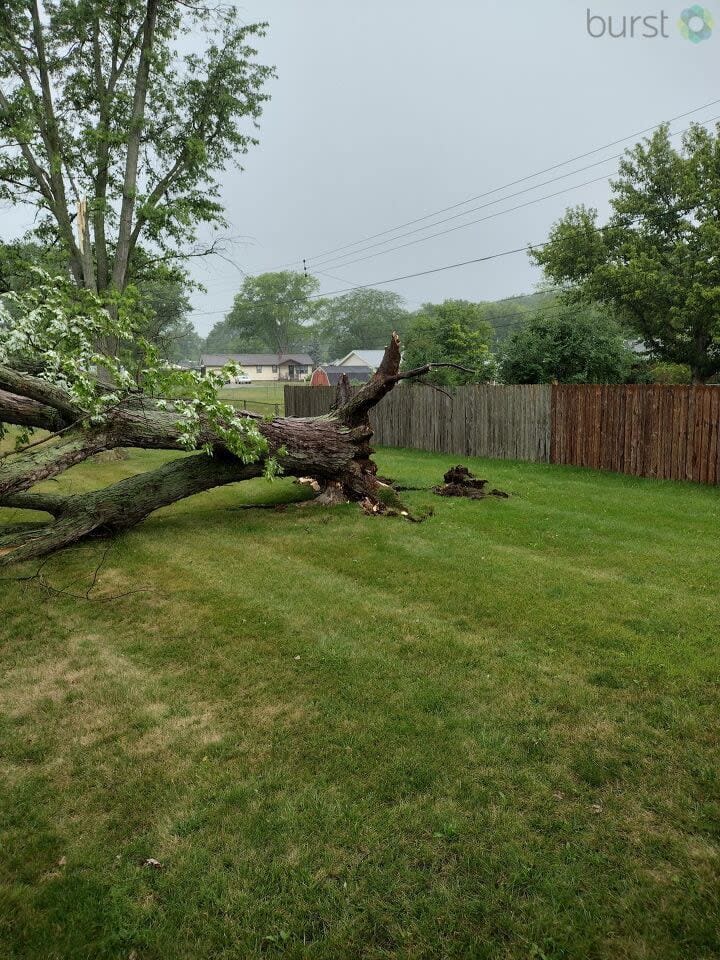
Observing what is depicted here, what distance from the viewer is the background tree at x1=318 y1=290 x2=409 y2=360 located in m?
103

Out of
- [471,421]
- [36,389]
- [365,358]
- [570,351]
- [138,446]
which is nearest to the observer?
[36,389]

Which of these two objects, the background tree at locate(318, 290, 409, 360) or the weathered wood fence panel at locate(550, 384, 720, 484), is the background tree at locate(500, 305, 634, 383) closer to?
the weathered wood fence panel at locate(550, 384, 720, 484)

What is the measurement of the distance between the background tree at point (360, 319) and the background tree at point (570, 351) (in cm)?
8392

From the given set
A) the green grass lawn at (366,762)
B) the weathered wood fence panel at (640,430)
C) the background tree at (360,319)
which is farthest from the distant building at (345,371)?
the green grass lawn at (366,762)

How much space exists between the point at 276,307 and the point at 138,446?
89851 millimetres

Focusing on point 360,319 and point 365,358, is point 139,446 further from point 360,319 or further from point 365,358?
point 360,319

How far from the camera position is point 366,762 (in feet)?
10.3

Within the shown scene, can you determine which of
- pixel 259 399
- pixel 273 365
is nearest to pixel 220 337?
pixel 273 365

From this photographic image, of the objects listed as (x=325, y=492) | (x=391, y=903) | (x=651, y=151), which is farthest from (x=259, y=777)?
(x=651, y=151)

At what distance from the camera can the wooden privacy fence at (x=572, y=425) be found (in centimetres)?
1049

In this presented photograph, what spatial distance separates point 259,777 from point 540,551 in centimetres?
444

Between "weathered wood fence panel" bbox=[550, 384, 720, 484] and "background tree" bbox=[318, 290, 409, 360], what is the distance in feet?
296

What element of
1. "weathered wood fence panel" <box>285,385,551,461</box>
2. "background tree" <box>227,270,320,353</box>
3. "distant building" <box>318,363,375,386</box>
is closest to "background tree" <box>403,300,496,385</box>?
"weathered wood fence panel" <box>285,385,551,461</box>

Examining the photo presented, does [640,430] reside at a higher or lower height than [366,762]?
higher
